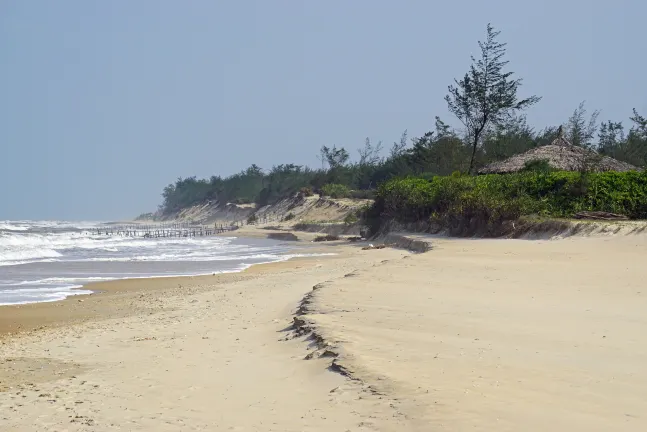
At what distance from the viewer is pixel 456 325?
27.5ft

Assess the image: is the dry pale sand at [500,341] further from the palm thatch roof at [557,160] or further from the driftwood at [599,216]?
the palm thatch roof at [557,160]

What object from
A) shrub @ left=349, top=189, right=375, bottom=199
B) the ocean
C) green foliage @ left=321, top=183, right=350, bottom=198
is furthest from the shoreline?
green foliage @ left=321, top=183, right=350, bottom=198

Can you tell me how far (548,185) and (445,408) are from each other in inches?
867

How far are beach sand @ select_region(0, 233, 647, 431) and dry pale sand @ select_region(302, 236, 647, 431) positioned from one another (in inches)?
0.9

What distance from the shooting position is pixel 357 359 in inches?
266

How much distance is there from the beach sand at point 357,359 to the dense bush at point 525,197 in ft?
35.4

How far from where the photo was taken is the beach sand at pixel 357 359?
539 cm

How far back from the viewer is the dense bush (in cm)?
2359

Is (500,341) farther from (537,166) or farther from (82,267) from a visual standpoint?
(537,166)

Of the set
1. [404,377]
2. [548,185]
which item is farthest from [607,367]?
[548,185]

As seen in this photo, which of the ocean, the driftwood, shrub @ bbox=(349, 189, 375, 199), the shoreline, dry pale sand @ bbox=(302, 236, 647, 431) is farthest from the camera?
shrub @ bbox=(349, 189, 375, 199)

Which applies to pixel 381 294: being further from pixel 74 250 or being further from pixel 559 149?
pixel 74 250

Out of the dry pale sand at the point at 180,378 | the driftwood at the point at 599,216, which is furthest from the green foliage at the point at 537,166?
the dry pale sand at the point at 180,378

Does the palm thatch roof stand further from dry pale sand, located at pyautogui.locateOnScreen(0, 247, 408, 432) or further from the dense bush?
dry pale sand, located at pyautogui.locateOnScreen(0, 247, 408, 432)
